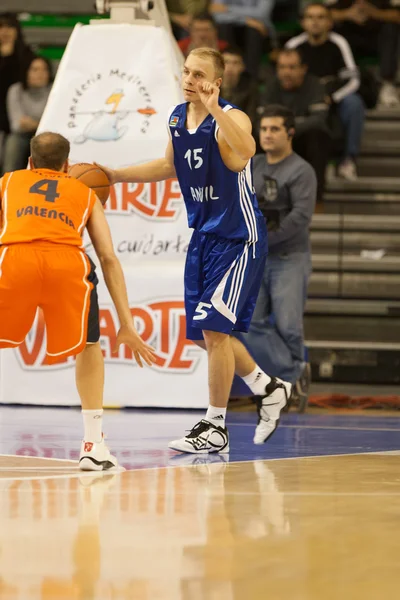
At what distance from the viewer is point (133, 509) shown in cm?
369

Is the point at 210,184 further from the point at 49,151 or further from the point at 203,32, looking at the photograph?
the point at 203,32

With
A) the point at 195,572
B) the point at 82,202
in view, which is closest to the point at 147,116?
the point at 82,202

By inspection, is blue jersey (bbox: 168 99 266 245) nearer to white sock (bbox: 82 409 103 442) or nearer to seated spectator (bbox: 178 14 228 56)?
white sock (bbox: 82 409 103 442)

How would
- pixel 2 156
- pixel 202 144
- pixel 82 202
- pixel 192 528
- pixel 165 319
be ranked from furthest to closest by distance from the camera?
pixel 2 156 < pixel 165 319 < pixel 202 144 < pixel 82 202 < pixel 192 528

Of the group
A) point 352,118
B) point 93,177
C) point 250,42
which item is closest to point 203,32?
point 250,42

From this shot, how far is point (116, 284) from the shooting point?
4645mm

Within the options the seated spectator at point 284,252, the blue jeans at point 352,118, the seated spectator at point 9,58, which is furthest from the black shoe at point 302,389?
the seated spectator at point 9,58

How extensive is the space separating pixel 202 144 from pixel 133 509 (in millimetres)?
2006

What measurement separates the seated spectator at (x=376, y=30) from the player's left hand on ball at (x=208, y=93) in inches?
251

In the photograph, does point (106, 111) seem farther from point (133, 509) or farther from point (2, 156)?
point (133, 509)

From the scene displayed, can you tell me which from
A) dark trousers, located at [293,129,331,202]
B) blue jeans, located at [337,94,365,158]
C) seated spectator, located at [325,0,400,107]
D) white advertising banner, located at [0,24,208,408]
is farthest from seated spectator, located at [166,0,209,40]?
white advertising banner, located at [0,24,208,408]

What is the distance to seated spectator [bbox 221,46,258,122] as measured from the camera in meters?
9.12

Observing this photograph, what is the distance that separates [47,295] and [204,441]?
1103mm

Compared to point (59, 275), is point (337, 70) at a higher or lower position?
higher
